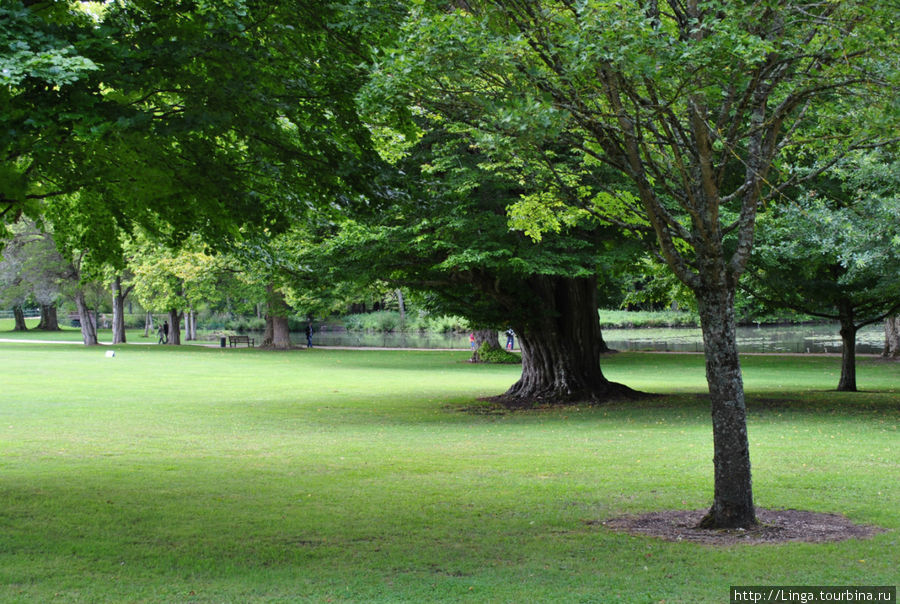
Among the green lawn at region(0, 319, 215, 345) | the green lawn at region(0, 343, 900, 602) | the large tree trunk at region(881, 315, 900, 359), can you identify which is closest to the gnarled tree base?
the green lawn at region(0, 343, 900, 602)

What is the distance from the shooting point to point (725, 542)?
23.7 feet

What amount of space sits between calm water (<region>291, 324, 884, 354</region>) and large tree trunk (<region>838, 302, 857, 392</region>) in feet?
63.2

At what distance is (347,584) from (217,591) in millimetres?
909

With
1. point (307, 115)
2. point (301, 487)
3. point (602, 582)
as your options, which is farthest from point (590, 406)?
point (602, 582)

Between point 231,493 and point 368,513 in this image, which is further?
point 231,493

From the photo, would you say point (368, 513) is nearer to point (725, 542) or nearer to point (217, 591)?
point (217, 591)

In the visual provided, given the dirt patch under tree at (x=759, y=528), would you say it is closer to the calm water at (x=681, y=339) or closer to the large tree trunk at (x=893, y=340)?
the large tree trunk at (x=893, y=340)

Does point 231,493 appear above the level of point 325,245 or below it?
below

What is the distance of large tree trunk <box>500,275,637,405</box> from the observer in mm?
21141

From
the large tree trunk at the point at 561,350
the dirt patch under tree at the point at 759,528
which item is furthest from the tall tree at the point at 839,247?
the dirt patch under tree at the point at 759,528

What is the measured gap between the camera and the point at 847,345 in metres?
22.6

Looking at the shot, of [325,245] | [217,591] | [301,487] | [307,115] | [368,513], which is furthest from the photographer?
[325,245]

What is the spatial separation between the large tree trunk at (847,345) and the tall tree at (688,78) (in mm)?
14697

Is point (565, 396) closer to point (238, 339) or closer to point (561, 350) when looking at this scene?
point (561, 350)
